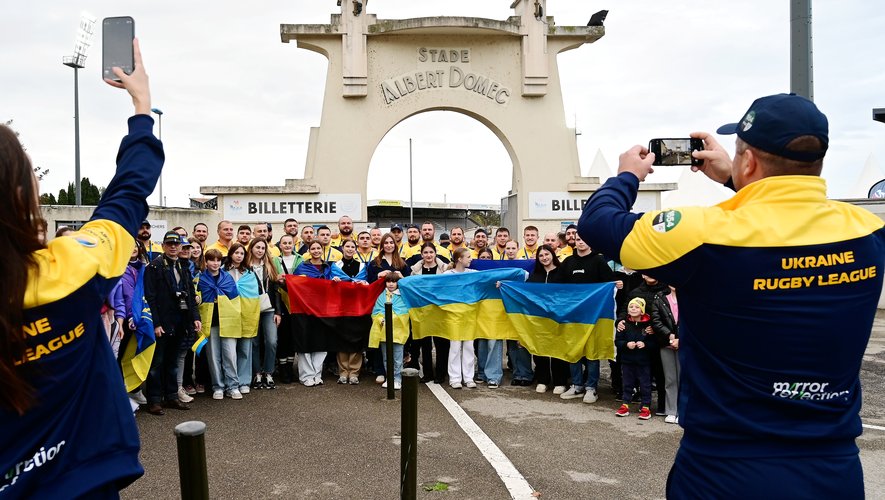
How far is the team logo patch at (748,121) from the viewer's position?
2.23 metres

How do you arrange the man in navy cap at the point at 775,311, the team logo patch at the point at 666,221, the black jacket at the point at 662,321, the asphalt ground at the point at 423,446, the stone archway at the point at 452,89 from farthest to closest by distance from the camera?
1. the stone archway at the point at 452,89
2. the black jacket at the point at 662,321
3. the asphalt ground at the point at 423,446
4. the team logo patch at the point at 666,221
5. the man in navy cap at the point at 775,311

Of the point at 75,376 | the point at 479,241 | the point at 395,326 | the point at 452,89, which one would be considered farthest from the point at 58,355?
the point at 452,89

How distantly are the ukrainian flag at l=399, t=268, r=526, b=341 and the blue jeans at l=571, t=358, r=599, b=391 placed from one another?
1.14 meters

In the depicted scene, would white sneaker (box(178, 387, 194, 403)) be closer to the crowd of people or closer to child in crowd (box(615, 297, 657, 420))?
the crowd of people

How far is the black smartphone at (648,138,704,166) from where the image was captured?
289 cm

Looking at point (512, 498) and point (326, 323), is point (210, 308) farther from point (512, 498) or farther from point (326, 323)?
point (512, 498)

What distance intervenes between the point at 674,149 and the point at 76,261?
7.64ft

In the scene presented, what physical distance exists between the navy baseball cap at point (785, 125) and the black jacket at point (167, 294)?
760 cm

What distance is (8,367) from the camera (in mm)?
1745

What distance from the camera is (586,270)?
9.57m

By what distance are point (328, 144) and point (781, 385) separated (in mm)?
17114

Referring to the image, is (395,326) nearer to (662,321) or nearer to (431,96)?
(662,321)

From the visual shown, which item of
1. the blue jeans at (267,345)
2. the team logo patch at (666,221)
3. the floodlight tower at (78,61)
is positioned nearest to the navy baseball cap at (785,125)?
the team logo patch at (666,221)

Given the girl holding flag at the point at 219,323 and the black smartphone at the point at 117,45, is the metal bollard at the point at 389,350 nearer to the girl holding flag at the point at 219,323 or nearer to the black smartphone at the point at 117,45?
the girl holding flag at the point at 219,323
